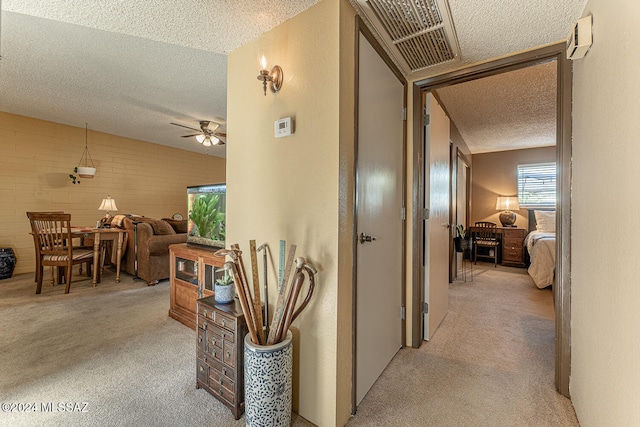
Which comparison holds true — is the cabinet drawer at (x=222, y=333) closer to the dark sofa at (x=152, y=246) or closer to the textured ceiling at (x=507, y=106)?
the dark sofa at (x=152, y=246)

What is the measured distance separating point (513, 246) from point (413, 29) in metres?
5.20

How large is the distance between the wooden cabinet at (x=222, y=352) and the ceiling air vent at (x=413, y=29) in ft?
5.79

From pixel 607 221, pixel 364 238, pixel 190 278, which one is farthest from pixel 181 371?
pixel 607 221

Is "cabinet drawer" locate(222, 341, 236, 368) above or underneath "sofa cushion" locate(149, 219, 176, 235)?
underneath

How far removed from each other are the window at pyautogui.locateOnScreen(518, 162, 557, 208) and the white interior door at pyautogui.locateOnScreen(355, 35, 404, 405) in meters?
5.06

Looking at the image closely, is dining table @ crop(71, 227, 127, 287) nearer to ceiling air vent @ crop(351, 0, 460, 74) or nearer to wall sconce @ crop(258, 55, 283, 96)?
wall sconce @ crop(258, 55, 283, 96)

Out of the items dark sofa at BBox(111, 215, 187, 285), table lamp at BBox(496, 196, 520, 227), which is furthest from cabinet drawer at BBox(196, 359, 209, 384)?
table lamp at BBox(496, 196, 520, 227)

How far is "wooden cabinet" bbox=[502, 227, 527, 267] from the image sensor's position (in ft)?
16.9

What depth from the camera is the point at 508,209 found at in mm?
5629

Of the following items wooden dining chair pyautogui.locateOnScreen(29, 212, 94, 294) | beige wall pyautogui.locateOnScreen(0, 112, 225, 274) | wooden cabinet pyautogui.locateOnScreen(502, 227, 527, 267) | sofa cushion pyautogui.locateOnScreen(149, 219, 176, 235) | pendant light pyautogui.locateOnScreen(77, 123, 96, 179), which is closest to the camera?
wooden dining chair pyautogui.locateOnScreen(29, 212, 94, 294)

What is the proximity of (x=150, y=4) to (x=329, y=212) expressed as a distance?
140 centimetres

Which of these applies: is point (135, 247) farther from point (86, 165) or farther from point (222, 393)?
point (222, 393)

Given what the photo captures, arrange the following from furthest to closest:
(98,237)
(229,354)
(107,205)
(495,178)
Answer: (495,178) < (107,205) < (98,237) < (229,354)

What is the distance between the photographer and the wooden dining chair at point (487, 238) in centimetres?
531
